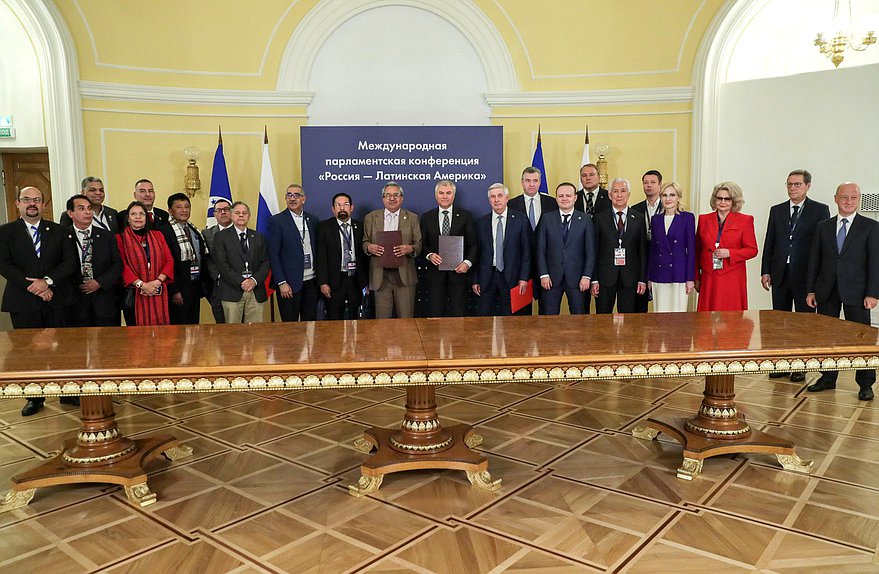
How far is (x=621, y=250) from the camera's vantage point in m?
5.26

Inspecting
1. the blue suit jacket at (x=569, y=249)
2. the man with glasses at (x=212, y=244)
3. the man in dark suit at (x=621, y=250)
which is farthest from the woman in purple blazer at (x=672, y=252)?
the man with glasses at (x=212, y=244)

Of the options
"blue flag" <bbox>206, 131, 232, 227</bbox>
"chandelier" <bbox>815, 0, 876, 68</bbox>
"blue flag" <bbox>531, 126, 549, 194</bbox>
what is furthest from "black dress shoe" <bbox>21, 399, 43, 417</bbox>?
"chandelier" <bbox>815, 0, 876, 68</bbox>

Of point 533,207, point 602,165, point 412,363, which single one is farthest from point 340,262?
point 602,165

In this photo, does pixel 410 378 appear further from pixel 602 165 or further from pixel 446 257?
pixel 602 165

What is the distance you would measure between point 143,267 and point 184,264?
0.45 meters

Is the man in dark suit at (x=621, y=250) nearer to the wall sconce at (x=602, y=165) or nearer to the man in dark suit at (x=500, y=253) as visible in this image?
the man in dark suit at (x=500, y=253)

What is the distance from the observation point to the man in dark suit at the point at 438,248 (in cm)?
548

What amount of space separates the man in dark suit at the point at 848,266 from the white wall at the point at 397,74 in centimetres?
364

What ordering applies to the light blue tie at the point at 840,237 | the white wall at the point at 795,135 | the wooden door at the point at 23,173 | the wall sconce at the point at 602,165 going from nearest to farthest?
1. the light blue tie at the point at 840,237
2. the white wall at the point at 795,135
3. the wall sconce at the point at 602,165
4. the wooden door at the point at 23,173

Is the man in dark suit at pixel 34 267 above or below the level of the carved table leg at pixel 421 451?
above

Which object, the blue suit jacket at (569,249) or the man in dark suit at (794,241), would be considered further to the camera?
the blue suit jacket at (569,249)

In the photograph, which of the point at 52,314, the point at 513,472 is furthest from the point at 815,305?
the point at 52,314

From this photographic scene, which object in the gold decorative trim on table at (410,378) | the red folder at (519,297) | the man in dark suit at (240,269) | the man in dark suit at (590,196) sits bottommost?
the gold decorative trim on table at (410,378)

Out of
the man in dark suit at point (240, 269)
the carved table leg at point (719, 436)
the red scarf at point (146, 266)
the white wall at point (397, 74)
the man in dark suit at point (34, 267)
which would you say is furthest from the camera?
the white wall at point (397, 74)
